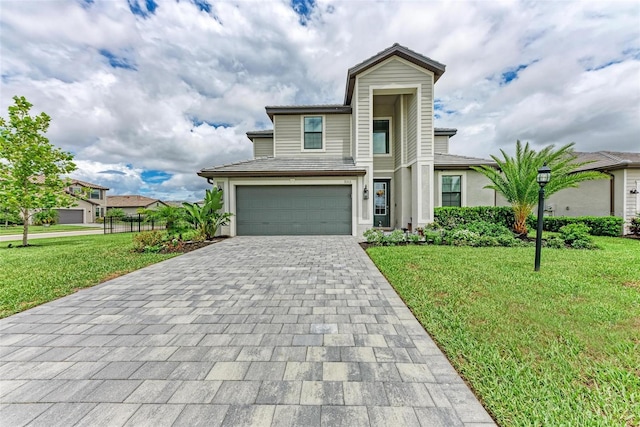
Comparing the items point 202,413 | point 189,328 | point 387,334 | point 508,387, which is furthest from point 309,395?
point 189,328

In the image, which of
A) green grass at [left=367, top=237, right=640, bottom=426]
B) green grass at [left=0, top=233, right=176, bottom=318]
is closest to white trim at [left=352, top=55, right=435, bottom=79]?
green grass at [left=367, top=237, right=640, bottom=426]

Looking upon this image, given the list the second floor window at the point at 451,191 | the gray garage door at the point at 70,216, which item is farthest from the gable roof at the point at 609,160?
the gray garage door at the point at 70,216

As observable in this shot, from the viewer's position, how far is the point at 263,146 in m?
14.7

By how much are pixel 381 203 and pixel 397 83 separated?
5.74 meters

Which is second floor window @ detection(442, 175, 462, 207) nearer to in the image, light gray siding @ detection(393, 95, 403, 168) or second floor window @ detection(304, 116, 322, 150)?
light gray siding @ detection(393, 95, 403, 168)

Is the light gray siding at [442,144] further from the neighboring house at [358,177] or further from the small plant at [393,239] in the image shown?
the small plant at [393,239]

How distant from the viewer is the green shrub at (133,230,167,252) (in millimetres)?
8113

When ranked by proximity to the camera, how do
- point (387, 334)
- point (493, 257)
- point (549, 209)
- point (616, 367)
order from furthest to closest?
point (549, 209) < point (493, 257) < point (387, 334) < point (616, 367)

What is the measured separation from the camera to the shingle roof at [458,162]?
1221cm

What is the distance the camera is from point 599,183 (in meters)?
11.8

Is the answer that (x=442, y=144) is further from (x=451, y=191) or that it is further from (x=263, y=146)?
(x=263, y=146)

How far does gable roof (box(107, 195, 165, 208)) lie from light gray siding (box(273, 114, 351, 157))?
39874 millimetres

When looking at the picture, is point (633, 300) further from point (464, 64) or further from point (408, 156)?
point (464, 64)

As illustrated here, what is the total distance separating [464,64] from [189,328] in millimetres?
14285
